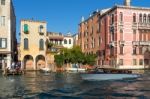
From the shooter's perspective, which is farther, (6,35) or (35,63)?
(35,63)

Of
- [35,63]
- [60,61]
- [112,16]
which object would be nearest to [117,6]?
[112,16]

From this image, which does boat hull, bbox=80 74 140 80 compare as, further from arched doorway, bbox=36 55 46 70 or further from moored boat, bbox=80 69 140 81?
arched doorway, bbox=36 55 46 70

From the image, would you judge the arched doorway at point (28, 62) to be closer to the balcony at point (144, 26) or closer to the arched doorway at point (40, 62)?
the arched doorway at point (40, 62)

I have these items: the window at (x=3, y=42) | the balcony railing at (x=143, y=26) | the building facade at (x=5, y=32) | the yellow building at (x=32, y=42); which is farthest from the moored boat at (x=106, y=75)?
the yellow building at (x=32, y=42)

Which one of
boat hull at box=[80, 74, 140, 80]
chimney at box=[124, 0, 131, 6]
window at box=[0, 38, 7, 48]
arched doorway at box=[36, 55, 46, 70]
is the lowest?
boat hull at box=[80, 74, 140, 80]

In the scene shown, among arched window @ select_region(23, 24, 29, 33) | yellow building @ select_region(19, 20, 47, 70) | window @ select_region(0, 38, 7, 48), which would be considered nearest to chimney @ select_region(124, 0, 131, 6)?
yellow building @ select_region(19, 20, 47, 70)

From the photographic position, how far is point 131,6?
2544 inches

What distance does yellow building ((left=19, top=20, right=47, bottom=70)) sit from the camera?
64.8 m

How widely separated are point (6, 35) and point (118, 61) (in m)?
22.0

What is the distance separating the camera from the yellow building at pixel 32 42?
64750 mm

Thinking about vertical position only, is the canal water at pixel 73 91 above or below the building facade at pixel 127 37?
below

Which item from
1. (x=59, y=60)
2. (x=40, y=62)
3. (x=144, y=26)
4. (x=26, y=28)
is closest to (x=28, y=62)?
(x=40, y=62)

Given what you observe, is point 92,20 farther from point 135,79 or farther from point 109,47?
point 135,79

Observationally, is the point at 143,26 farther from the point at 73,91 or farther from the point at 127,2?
the point at 73,91
